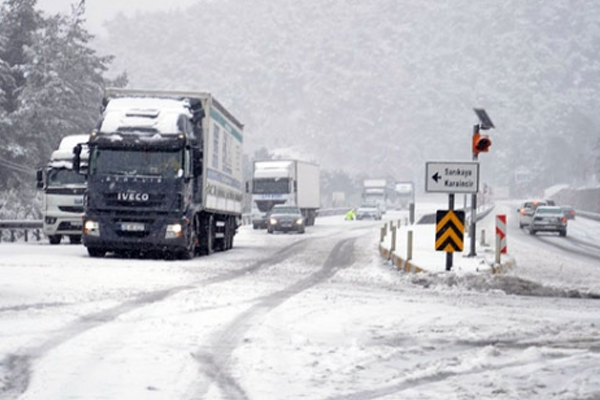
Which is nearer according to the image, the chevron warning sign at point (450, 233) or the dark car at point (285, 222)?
the chevron warning sign at point (450, 233)

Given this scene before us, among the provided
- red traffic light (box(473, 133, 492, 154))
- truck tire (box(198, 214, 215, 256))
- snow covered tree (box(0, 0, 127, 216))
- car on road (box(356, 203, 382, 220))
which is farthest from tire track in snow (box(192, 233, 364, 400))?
car on road (box(356, 203, 382, 220))

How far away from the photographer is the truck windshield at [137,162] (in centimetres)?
2392

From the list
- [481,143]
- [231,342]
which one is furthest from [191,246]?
[231,342]

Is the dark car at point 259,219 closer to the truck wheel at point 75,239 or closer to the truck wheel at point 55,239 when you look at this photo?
the truck wheel at point 75,239

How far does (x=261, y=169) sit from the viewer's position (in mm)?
57531

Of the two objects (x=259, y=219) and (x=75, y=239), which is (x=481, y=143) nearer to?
(x=75, y=239)

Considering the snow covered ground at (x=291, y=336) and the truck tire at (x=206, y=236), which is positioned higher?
the truck tire at (x=206, y=236)

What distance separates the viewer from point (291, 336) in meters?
10.4

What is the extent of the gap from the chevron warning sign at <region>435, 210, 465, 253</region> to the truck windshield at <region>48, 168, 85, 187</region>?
1679cm

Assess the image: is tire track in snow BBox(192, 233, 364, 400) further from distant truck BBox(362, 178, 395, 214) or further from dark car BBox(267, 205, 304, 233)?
distant truck BBox(362, 178, 395, 214)

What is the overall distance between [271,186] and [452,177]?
35703mm

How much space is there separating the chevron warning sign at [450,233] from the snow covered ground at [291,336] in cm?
112

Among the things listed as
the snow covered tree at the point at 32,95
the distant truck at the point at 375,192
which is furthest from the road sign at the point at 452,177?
the distant truck at the point at 375,192

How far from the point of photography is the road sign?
21.2 metres
